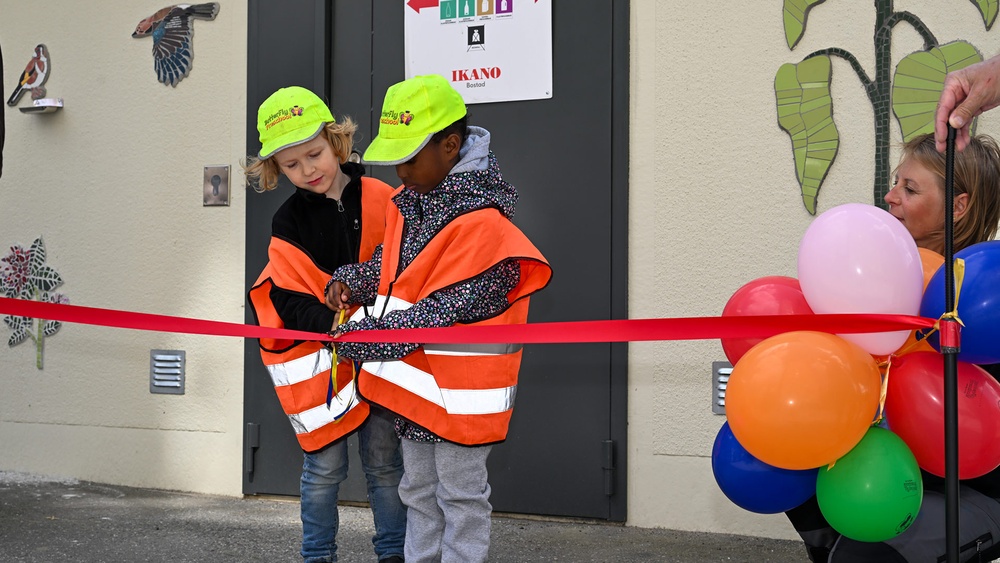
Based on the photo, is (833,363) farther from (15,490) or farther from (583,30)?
(15,490)

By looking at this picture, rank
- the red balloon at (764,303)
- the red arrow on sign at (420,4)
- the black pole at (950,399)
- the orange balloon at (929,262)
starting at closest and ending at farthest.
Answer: the black pole at (950,399), the orange balloon at (929,262), the red balloon at (764,303), the red arrow on sign at (420,4)

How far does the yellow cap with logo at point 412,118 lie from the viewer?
9.91ft

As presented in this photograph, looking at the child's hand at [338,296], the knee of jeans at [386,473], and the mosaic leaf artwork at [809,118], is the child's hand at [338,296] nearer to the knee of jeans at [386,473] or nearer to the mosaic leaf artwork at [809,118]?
the knee of jeans at [386,473]

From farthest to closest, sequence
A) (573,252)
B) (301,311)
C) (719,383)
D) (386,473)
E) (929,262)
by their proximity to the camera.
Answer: (573,252) < (719,383) < (386,473) < (301,311) < (929,262)

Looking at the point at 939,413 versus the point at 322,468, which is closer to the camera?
the point at 939,413

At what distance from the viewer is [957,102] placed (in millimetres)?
2115

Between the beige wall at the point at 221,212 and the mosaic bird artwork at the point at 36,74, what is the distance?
0.06 meters

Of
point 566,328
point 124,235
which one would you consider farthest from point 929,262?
point 124,235

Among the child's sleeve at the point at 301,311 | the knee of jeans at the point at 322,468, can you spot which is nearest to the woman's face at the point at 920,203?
the child's sleeve at the point at 301,311

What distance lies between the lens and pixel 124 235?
543 centimetres

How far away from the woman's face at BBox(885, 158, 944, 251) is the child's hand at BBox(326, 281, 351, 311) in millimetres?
1651

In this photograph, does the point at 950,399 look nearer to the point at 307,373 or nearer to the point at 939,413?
the point at 939,413

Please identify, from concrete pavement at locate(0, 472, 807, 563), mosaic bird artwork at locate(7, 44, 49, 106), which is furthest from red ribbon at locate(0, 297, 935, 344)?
mosaic bird artwork at locate(7, 44, 49, 106)

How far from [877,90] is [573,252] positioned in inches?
55.6
